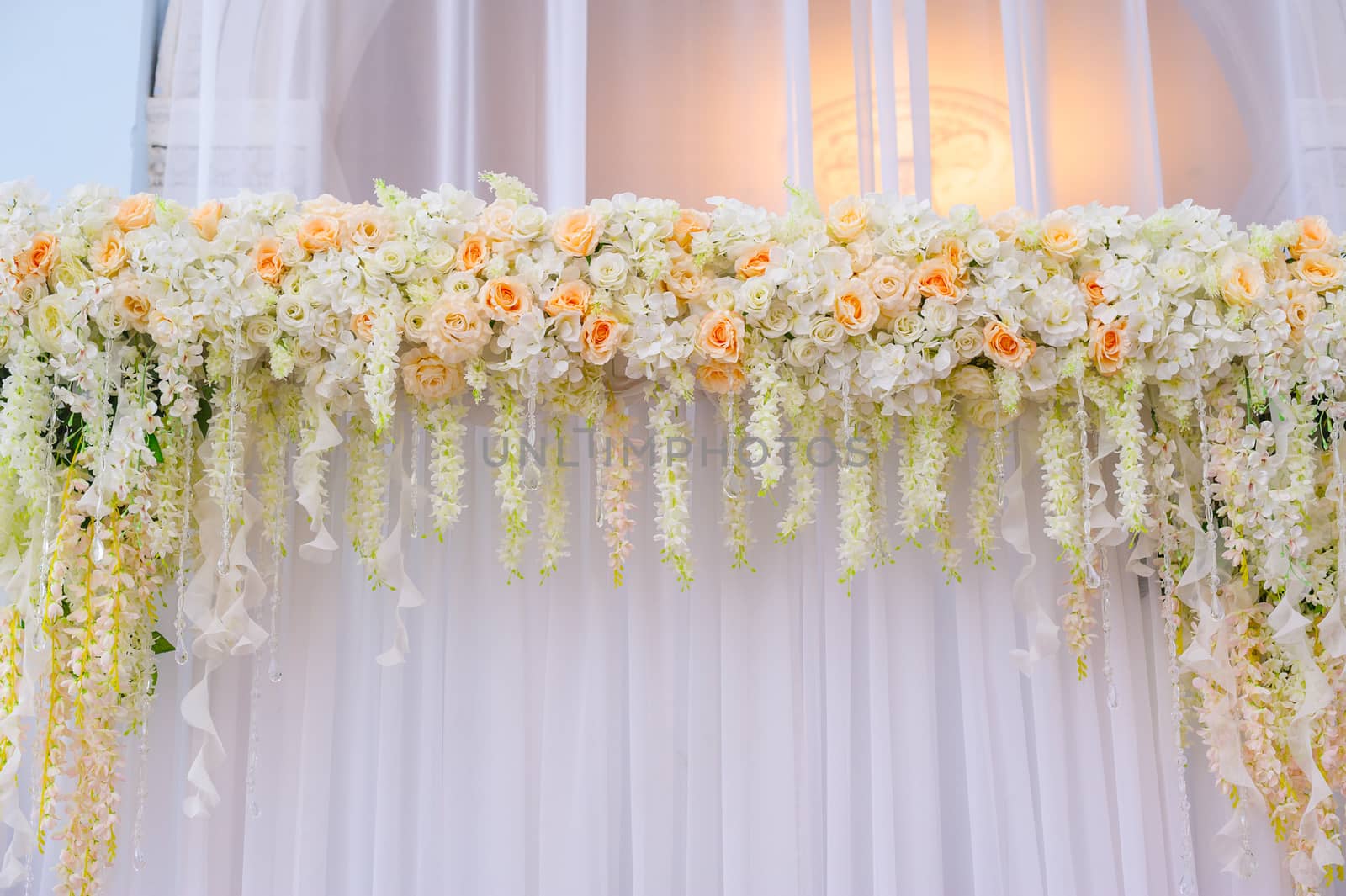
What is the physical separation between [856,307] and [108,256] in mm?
1074

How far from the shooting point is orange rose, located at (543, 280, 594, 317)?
159 cm

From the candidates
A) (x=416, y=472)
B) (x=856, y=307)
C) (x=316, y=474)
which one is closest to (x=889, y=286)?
(x=856, y=307)

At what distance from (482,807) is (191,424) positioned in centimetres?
74

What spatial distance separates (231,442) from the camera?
1611 millimetres

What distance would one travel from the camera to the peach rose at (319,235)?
63.0 inches

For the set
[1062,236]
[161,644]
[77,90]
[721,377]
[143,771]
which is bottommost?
[143,771]

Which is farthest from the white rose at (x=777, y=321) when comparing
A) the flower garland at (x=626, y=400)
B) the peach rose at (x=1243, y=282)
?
the peach rose at (x=1243, y=282)

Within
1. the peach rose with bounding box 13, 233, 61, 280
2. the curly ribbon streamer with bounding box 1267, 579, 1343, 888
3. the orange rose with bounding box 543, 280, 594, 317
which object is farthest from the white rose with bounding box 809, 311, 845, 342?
the peach rose with bounding box 13, 233, 61, 280

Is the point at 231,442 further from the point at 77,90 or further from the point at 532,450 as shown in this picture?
the point at 77,90

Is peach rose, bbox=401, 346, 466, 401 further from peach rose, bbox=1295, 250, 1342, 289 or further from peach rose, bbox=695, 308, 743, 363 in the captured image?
peach rose, bbox=1295, 250, 1342, 289

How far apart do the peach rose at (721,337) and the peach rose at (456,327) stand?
1.01 ft

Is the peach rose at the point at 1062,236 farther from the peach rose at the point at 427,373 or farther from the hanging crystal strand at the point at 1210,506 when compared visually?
the peach rose at the point at 427,373

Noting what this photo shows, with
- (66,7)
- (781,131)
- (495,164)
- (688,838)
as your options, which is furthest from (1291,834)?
(66,7)

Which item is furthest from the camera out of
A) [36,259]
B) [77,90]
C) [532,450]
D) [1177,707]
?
[77,90]
